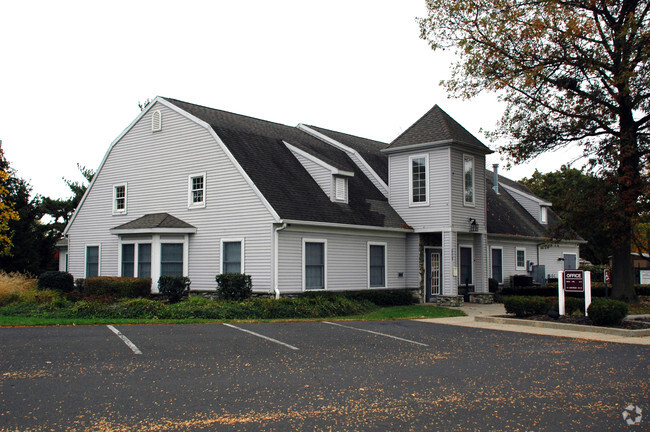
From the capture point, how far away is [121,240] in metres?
23.9

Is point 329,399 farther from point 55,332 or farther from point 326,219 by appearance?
point 326,219

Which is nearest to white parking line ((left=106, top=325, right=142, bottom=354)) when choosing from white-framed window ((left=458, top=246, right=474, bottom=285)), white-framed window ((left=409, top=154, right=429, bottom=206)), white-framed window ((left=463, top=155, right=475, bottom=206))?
white-framed window ((left=409, top=154, right=429, bottom=206))

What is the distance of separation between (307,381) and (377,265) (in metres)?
15.6

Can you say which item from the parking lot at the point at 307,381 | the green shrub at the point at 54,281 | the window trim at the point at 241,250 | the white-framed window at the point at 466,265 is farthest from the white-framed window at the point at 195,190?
the white-framed window at the point at 466,265

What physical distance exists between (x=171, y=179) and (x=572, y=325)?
15.8 metres

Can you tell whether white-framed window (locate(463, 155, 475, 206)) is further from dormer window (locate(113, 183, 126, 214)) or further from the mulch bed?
dormer window (locate(113, 183, 126, 214))

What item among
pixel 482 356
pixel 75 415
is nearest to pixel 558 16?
pixel 482 356

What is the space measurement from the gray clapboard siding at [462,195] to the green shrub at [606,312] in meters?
8.66

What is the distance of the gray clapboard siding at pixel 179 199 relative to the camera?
21125 millimetres

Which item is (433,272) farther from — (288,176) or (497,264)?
(288,176)

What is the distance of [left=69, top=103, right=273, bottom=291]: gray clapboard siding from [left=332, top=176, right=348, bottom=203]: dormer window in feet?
12.5

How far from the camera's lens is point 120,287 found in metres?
21.3

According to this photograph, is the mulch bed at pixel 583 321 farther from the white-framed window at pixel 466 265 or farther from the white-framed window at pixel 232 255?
the white-framed window at pixel 232 255

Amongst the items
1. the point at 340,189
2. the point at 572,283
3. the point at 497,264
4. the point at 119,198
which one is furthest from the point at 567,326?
the point at 119,198
